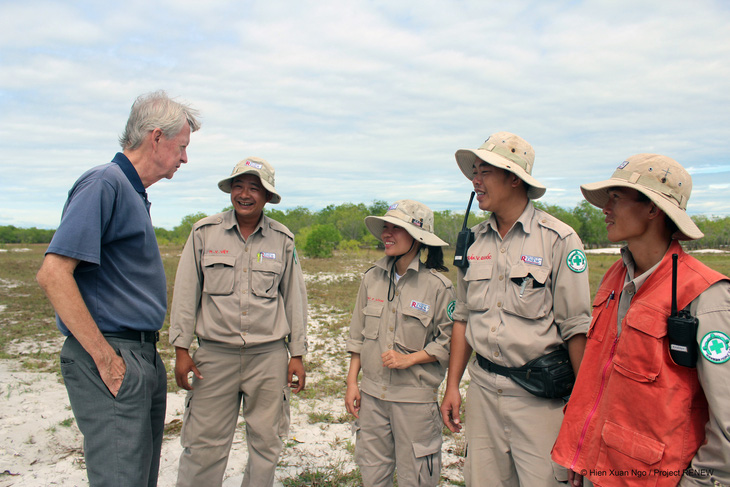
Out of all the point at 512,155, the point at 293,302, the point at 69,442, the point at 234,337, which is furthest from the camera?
the point at 69,442

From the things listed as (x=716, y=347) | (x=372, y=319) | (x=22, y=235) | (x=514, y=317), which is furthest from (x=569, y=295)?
(x=22, y=235)

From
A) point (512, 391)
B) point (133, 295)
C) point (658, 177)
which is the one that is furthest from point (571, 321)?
point (133, 295)

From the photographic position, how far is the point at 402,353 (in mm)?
2932

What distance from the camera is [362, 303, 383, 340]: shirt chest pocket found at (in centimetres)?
302

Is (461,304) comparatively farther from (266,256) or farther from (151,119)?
(151,119)

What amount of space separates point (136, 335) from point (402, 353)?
156 centimetres

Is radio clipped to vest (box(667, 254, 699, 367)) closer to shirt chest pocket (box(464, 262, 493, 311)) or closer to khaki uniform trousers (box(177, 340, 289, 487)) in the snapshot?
shirt chest pocket (box(464, 262, 493, 311))

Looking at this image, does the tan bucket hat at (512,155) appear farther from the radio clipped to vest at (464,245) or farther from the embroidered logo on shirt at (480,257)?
the embroidered logo on shirt at (480,257)

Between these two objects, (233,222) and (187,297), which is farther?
(233,222)

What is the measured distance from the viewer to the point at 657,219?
1.90 m

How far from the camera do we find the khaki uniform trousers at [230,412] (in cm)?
300

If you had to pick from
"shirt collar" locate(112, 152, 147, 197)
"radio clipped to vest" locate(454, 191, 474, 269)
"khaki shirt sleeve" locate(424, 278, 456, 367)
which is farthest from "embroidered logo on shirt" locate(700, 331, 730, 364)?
"shirt collar" locate(112, 152, 147, 197)

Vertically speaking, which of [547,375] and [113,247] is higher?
[113,247]

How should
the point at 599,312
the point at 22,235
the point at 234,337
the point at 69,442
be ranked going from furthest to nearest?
the point at 22,235
the point at 69,442
the point at 234,337
the point at 599,312
